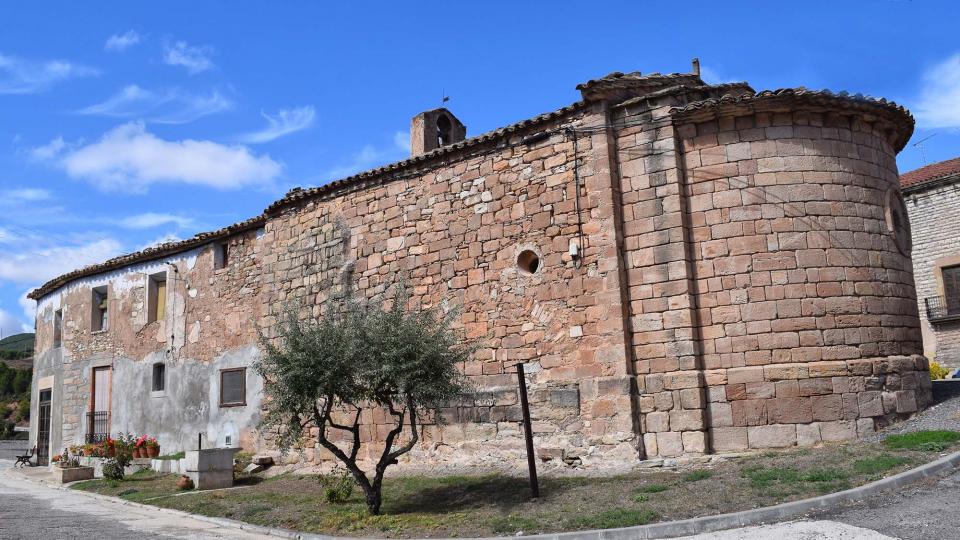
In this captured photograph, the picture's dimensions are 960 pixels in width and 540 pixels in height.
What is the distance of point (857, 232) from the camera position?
38.1 feet

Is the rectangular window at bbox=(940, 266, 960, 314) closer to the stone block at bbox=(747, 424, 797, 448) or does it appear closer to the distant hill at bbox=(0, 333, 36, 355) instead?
the stone block at bbox=(747, 424, 797, 448)

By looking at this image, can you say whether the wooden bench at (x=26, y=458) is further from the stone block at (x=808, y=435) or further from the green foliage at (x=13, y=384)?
the green foliage at (x=13, y=384)

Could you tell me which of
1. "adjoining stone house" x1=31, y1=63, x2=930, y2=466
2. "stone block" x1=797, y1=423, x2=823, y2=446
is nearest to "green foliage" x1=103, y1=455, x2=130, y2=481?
"adjoining stone house" x1=31, y1=63, x2=930, y2=466

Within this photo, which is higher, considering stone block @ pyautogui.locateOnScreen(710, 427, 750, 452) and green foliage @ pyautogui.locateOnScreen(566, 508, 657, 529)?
stone block @ pyautogui.locateOnScreen(710, 427, 750, 452)

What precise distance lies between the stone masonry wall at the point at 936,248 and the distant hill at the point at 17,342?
6931 centimetres

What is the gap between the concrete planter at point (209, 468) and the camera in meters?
14.4

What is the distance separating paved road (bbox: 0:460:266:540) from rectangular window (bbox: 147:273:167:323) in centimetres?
669

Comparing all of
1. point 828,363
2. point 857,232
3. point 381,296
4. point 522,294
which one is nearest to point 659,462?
point 828,363

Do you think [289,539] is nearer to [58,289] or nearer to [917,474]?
[917,474]

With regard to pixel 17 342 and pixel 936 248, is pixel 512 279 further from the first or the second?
pixel 17 342

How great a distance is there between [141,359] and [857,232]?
17244 mm

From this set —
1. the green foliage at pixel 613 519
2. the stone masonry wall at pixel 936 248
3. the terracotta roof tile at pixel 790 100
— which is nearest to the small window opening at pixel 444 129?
the terracotta roof tile at pixel 790 100

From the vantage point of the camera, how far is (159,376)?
20.0 metres

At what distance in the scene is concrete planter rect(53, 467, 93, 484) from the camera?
1706cm
